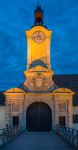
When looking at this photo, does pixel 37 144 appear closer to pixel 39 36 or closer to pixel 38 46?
pixel 38 46

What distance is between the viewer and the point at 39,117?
167ft

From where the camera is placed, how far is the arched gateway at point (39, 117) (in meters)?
50.8

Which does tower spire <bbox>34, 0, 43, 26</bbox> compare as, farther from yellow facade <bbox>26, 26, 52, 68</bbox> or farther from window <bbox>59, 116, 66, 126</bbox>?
window <bbox>59, 116, 66, 126</bbox>

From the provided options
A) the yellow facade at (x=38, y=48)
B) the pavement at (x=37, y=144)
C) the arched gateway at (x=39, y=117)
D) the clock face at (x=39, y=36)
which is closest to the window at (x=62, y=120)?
the arched gateway at (x=39, y=117)

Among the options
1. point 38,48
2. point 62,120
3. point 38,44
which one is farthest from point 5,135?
point 38,44

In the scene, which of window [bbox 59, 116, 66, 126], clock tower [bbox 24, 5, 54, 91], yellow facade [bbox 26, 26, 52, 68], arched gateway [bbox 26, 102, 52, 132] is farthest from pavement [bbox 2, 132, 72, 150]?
yellow facade [bbox 26, 26, 52, 68]

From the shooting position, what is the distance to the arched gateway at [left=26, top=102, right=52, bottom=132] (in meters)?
50.8

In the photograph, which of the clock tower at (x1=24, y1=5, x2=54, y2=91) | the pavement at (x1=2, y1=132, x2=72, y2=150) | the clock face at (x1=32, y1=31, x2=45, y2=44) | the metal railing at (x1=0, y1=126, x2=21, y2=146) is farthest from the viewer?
the clock face at (x1=32, y1=31, x2=45, y2=44)

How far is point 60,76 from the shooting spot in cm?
7044

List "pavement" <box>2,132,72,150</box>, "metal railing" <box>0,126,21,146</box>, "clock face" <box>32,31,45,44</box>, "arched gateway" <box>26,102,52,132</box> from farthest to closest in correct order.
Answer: "clock face" <box>32,31,45,44</box>, "arched gateway" <box>26,102,52,132</box>, "metal railing" <box>0,126,21,146</box>, "pavement" <box>2,132,72,150</box>

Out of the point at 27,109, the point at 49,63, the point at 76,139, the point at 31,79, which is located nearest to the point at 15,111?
the point at 27,109

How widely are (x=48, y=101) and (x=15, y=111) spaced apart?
4739 millimetres

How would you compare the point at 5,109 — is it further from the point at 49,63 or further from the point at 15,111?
the point at 49,63

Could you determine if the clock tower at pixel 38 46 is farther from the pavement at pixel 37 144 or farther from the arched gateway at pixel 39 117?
the pavement at pixel 37 144
